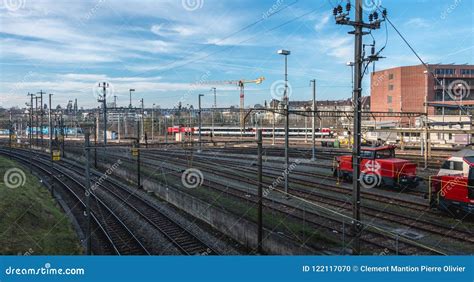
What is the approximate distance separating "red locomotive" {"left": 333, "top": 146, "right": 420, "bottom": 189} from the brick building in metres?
53.8

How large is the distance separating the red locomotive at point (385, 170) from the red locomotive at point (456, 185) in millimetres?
3549

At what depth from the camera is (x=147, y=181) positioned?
25.3m

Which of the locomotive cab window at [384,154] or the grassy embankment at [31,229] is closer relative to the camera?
the grassy embankment at [31,229]

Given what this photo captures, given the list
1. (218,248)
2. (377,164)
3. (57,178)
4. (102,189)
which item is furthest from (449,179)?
(57,178)

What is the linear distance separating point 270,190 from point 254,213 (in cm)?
520

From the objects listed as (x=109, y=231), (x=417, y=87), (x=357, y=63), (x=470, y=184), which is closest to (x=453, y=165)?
(x=470, y=184)

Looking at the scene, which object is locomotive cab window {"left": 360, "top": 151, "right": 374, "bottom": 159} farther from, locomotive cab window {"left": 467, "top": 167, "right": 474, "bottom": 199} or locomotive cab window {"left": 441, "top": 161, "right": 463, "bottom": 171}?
locomotive cab window {"left": 467, "top": 167, "right": 474, "bottom": 199}

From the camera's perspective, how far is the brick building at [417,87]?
7200 centimetres

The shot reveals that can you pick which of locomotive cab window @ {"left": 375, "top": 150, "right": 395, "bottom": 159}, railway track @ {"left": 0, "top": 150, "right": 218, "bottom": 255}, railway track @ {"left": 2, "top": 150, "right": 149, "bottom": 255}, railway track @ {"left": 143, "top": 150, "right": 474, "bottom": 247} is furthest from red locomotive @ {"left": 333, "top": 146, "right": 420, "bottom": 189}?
railway track @ {"left": 2, "top": 150, "right": 149, "bottom": 255}

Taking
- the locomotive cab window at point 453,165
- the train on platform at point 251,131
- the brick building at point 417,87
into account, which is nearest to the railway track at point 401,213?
the locomotive cab window at point 453,165

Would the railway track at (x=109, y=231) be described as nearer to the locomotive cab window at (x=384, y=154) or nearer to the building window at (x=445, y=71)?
the locomotive cab window at (x=384, y=154)

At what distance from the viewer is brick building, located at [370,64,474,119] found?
236 ft
